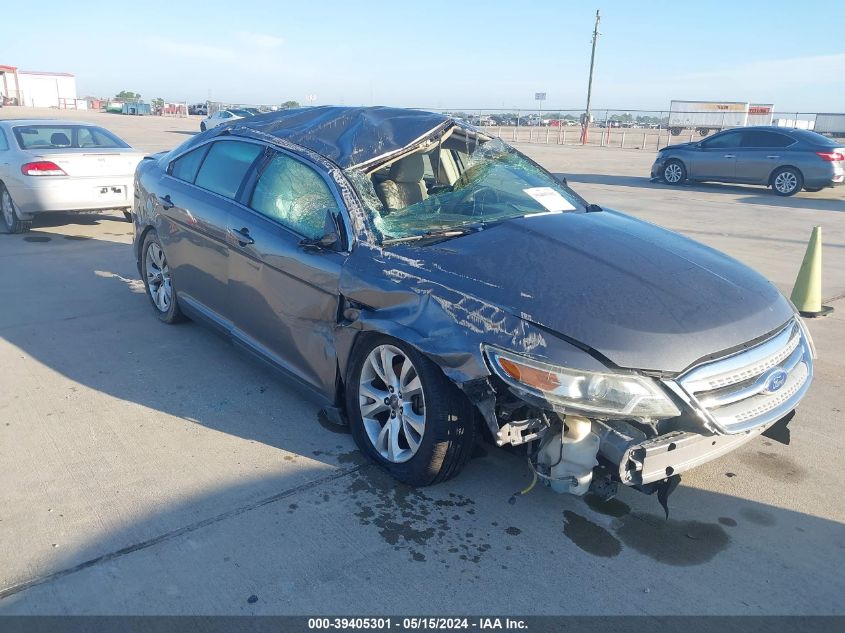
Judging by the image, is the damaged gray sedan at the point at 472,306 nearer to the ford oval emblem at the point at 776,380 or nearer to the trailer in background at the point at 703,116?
the ford oval emblem at the point at 776,380

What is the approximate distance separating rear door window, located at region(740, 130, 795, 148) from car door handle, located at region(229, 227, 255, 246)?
1499cm

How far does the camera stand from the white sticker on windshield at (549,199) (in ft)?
14.0

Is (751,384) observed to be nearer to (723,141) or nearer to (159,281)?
(159,281)

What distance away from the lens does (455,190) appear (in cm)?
423

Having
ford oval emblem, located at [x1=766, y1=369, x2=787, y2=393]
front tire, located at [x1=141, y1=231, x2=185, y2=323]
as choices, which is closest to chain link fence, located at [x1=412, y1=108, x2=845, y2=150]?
front tire, located at [x1=141, y1=231, x2=185, y2=323]

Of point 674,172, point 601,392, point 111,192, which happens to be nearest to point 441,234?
point 601,392

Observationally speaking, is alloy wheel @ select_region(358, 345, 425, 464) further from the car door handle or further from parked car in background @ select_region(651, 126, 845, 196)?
parked car in background @ select_region(651, 126, 845, 196)

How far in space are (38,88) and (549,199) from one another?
80.6 meters

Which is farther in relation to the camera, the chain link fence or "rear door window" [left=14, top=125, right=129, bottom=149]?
the chain link fence

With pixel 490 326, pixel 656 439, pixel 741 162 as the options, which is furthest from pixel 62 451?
pixel 741 162

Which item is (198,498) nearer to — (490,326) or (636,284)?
(490,326)

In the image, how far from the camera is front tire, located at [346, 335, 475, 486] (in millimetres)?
3203

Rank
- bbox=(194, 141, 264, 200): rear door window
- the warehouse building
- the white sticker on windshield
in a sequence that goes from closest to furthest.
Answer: the white sticker on windshield
bbox=(194, 141, 264, 200): rear door window
the warehouse building

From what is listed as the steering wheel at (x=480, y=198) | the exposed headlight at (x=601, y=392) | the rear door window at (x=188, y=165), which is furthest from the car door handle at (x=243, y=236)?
the exposed headlight at (x=601, y=392)
